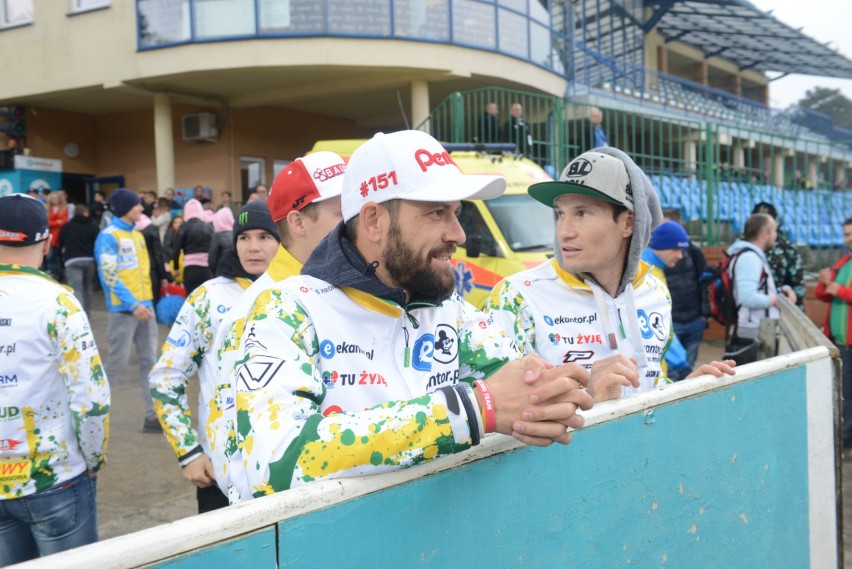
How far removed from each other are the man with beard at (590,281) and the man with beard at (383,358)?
2.22ft

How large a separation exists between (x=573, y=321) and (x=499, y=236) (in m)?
6.02

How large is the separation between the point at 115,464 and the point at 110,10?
14.5m

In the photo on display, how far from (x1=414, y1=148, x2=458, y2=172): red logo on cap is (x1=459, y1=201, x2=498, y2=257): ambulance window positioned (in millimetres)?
6746

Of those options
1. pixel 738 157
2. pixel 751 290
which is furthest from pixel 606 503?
pixel 738 157

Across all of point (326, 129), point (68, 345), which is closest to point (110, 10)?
point (326, 129)

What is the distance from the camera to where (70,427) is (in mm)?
2828

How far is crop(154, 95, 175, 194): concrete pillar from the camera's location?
17859 mm

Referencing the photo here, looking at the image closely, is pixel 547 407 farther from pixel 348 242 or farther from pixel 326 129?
pixel 326 129

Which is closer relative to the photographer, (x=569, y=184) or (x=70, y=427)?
(x=569, y=184)

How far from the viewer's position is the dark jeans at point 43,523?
8.78 ft

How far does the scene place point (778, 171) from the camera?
12.5m

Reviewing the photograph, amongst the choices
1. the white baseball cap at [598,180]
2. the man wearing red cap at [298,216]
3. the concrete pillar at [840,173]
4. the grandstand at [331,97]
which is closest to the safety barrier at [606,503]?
the white baseball cap at [598,180]

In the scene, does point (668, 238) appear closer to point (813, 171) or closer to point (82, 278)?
point (813, 171)

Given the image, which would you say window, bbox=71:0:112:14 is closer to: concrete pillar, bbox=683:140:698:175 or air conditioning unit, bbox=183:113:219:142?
air conditioning unit, bbox=183:113:219:142
